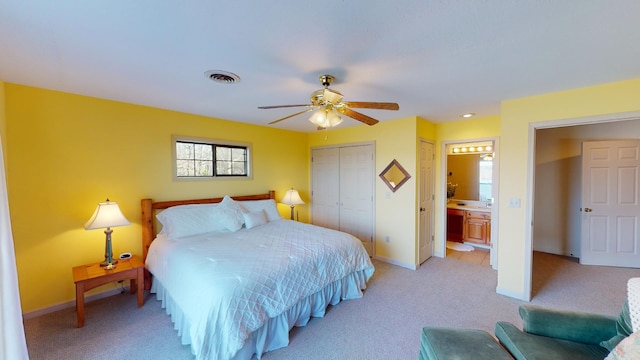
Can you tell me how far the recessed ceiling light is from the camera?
2.14 m

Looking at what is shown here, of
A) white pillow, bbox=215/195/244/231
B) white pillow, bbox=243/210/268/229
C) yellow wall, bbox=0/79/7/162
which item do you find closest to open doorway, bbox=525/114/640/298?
white pillow, bbox=243/210/268/229

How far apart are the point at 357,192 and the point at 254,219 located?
1.91 meters

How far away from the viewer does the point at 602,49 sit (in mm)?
1762

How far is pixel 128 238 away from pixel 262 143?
239 cm

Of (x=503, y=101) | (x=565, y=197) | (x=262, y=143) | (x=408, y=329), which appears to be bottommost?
(x=408, y=329)

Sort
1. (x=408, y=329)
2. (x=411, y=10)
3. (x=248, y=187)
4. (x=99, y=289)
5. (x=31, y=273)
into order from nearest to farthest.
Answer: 1. (x=411, y=10)
2. (x=408, y=329)
3. (x=31, y=273)
4. (x=99, y=289)
5. (x=248, y=187)

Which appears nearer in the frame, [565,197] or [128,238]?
[128,238]

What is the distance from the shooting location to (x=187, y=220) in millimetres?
3141

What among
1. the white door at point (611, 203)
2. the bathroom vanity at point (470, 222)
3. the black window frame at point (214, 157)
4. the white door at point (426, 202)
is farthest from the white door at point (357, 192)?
the white door at point (611, 203)

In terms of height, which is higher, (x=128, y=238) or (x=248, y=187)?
(x=248, y=187)

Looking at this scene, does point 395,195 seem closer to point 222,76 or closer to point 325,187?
point 325,187

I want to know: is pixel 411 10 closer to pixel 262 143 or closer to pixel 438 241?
pixel 262 143

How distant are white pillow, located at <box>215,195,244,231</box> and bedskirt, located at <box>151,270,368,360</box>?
99cm

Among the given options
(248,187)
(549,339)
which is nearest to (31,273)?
(248,187)
